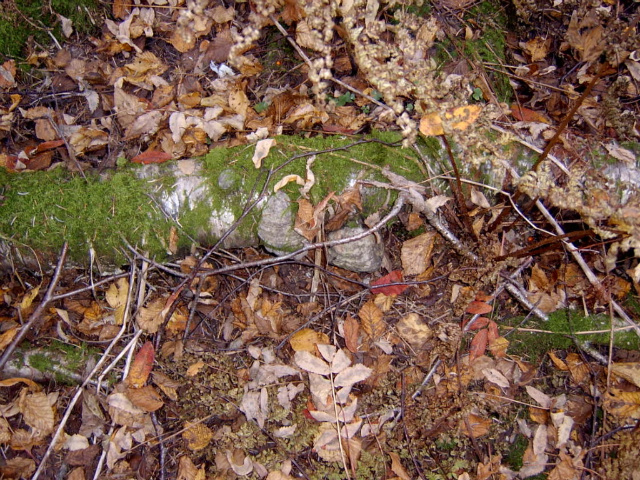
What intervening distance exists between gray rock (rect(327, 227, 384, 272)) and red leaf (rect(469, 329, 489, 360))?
33.6 inches

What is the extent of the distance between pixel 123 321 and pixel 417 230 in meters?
2.24

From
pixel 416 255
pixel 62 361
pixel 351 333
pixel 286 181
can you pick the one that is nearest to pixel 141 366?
pixel 62 361

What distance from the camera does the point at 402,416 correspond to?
2.70 m

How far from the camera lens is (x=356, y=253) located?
277 cm

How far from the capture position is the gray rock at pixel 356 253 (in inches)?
108

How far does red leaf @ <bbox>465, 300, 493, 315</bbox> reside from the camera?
9.21 ft

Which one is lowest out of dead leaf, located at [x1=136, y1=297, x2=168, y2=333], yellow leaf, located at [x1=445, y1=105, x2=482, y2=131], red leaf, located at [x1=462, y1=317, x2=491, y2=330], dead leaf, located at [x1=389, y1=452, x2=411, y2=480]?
dead leaf, located at [x1=389, y1=452, x2=411, y2=480]

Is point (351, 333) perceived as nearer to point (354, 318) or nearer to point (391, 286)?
point (354, 318)

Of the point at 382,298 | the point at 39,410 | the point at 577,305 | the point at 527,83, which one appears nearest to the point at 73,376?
the point at 39,410

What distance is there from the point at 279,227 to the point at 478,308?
1.52 meters

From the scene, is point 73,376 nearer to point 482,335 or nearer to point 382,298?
point 382,298

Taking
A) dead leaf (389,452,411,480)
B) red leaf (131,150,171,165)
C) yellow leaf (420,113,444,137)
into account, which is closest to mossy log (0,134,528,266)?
red leaf (131,150,171,165)

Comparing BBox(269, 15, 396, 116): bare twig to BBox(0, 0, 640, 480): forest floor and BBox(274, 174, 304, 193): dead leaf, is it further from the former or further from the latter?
BBox(274, 174, 304, 193): dead leaf

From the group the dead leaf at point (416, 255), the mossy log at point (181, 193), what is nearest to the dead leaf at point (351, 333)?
the dead leaf at point (416, 255)
